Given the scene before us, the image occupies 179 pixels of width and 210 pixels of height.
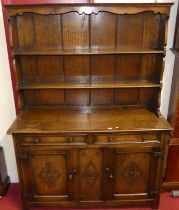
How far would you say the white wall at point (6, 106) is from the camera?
7.30 feet

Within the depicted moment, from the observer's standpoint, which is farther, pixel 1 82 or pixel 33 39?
pixel 1 82

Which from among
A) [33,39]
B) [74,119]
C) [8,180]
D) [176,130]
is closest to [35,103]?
[74,119]

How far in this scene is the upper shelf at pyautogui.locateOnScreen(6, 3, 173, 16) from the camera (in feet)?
6.09

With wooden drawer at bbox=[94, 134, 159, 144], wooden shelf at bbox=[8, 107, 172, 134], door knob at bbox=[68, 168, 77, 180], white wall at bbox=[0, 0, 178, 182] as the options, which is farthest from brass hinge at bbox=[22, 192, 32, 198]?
wooden drawer at bbox=[94, 134, 159, 144]

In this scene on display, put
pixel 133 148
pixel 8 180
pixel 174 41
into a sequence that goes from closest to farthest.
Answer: pixel 133 148
pixel 174 41
pixel 8 180

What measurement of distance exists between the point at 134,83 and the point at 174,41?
55 cm

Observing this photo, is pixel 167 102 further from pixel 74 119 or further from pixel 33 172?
pixel 33 172

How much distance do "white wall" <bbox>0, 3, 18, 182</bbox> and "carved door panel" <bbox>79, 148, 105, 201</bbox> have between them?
95 centimetres

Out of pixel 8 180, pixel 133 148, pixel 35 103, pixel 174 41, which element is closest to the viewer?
pixel 133 148

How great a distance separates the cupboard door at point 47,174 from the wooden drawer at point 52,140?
0.07 m

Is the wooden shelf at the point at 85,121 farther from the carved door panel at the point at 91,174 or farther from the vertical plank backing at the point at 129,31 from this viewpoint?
the vertical plank backing at the point at 129,31

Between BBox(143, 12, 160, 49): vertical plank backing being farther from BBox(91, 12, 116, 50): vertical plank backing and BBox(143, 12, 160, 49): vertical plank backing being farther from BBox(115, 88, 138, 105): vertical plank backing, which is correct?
BBox(115, 88, 138, 105): vertical plank backing

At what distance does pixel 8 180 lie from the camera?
265cm

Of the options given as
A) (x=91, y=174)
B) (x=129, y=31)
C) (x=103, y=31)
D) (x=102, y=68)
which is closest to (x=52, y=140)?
(x=91, y=174)
